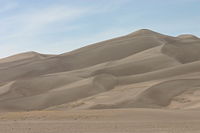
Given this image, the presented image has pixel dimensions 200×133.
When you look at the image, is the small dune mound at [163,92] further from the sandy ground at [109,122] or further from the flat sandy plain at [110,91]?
the sandy ground at [109,122]

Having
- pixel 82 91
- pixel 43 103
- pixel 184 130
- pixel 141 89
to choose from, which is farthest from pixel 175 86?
pixel 184 130

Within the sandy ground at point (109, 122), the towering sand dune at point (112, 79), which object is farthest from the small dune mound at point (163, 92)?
the sandy ground at point (109, 122)

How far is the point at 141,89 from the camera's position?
1465 inches

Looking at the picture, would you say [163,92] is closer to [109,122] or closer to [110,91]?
[110,91]

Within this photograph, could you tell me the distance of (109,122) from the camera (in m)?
19.2

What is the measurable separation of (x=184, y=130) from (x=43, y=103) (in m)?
26.4

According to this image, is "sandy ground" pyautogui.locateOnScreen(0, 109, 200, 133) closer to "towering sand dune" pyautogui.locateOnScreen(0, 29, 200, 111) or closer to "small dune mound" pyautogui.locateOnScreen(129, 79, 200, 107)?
"towering sand dune" pyautogui.locateOnScreen(0, 29, 200, 111)

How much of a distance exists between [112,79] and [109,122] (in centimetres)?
2755

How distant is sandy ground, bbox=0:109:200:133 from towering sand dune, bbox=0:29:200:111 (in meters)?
9.09

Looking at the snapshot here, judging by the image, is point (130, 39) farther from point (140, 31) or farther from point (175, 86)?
point (175, 86)

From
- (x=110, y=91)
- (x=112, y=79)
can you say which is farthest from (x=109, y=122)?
(x=112, y=79)

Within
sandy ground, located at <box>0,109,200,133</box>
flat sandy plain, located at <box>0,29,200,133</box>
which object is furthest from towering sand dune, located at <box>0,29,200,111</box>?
sandy ground, located at <box>0,109,200,133</box>

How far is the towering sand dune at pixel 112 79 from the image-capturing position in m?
35.4

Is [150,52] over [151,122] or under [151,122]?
over
